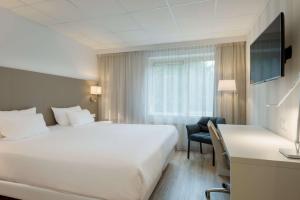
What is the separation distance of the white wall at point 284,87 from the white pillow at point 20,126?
10.5 feet

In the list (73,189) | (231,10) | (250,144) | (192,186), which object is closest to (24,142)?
(73,189)

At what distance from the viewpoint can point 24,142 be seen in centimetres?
223

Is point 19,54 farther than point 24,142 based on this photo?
Yes

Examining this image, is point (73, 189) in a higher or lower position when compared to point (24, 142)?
lower

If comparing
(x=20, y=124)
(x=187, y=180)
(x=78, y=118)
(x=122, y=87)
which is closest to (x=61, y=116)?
(x=78, y=118)

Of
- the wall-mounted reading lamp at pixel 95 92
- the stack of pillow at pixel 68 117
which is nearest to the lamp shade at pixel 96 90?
the wall-mounted reading lamp at pixel 95 92

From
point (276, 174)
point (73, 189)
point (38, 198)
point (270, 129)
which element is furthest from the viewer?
point (270, 129)

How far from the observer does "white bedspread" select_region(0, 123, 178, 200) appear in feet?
5.03

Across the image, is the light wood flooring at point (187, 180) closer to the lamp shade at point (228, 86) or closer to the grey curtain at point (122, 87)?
the lamp shade at point (228, 86)

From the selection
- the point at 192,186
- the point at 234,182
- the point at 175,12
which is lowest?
the point at 192,186

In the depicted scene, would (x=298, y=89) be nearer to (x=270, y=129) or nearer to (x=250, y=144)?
(x=250, y=144)

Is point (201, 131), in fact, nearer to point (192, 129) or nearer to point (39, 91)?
point (192, 129)

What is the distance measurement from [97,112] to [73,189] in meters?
3.47

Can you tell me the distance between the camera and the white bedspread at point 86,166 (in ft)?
5.03
